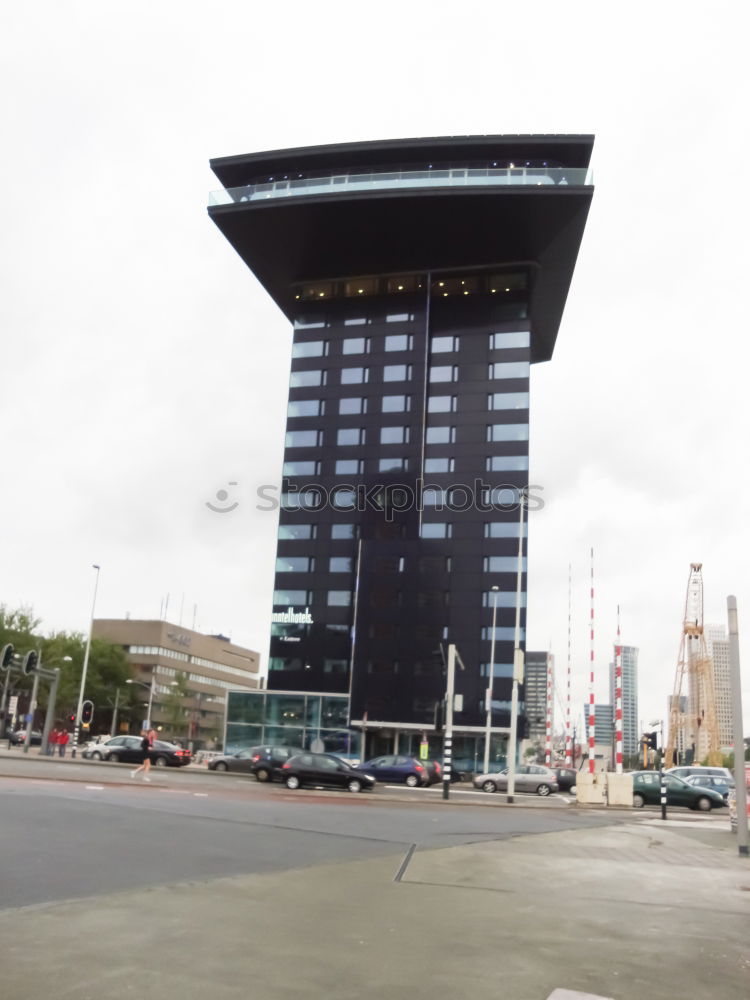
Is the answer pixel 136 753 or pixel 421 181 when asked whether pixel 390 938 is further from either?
pixel 421 181

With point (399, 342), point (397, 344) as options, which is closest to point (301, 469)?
point (397, 344)

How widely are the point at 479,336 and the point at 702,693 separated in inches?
2921

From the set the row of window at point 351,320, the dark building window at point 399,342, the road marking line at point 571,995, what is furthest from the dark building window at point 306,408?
the road marking line at point 571,995

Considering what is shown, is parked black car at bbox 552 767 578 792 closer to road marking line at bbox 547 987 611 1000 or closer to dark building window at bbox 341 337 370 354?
road marking line at bbox 547 987 611 1000

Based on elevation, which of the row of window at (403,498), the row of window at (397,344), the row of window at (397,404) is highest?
the row of window at (397,344)

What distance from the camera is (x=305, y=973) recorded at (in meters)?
6.06

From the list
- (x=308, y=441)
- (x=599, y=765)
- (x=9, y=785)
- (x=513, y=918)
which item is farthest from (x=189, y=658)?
(x=513, y=918)

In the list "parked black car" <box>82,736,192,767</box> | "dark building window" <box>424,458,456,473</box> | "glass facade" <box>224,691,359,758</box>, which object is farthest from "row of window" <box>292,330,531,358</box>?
"parked black car" <box>82,736,192,767</box>

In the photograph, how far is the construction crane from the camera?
359 ft

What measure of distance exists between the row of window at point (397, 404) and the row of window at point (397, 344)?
4.13 metres

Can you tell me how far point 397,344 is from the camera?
7288 cm

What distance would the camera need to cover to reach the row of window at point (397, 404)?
68.6 meters

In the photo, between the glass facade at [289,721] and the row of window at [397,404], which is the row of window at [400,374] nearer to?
the row of window at [397,404]

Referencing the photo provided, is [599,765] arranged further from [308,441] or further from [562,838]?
[308,441]
